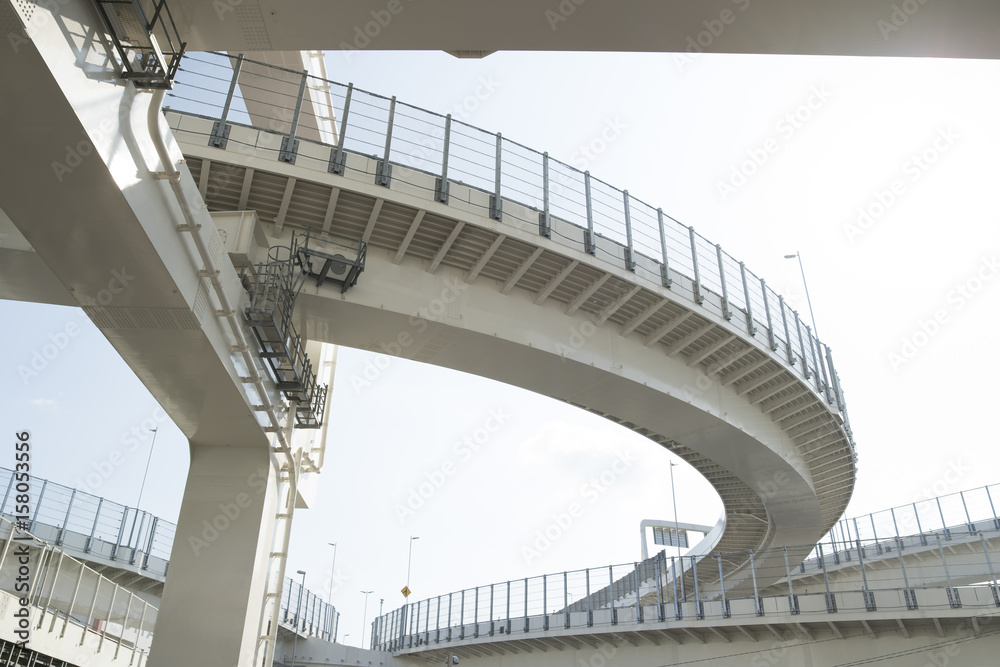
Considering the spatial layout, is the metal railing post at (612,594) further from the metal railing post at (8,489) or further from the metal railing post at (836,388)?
the metal railing post at (8,489)

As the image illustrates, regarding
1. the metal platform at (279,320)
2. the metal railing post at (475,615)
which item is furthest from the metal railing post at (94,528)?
the metal platform at (279,320)

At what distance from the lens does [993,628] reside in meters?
18.6

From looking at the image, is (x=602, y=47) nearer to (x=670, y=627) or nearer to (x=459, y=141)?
(x=459, y=141)

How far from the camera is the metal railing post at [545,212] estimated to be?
1379 cm

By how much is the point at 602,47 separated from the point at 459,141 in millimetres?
7680

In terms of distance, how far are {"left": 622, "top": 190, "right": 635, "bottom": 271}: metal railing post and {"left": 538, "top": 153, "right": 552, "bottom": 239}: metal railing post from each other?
2124 mm

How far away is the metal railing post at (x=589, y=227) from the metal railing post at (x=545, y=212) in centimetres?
95

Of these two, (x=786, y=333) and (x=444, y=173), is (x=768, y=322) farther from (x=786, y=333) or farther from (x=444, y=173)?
(x=444, y=173)

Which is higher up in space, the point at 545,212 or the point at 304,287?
the point at 545,212

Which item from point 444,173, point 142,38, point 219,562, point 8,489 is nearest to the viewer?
point 142,38


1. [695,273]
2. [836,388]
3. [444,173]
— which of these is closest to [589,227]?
[444,173]

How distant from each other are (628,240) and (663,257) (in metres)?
1.14

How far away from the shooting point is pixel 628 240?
613 inches

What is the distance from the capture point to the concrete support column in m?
12.0
